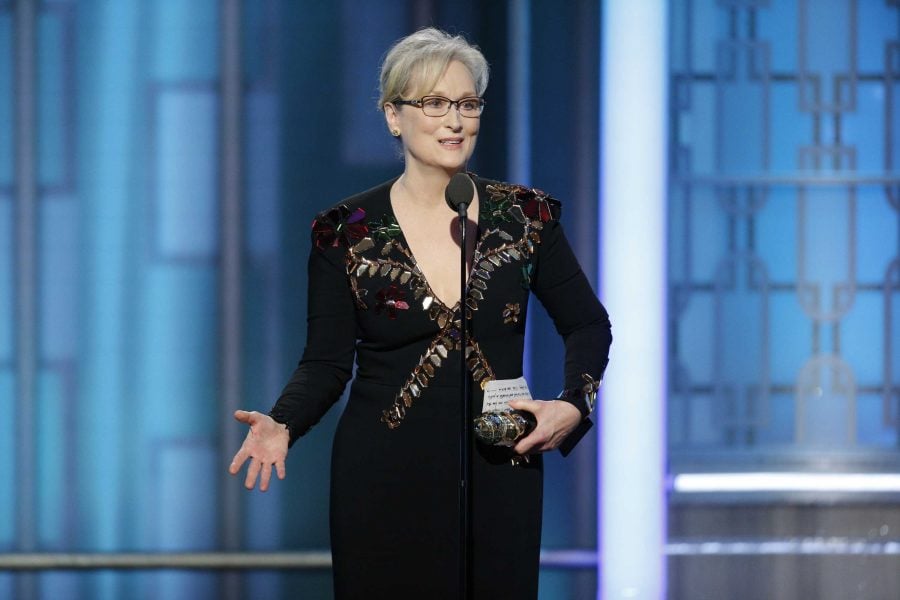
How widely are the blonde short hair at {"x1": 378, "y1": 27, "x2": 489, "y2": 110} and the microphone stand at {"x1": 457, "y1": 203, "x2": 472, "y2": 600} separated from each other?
225 mm

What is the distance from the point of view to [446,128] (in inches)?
69.7

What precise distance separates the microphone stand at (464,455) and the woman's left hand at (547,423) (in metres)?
0.09

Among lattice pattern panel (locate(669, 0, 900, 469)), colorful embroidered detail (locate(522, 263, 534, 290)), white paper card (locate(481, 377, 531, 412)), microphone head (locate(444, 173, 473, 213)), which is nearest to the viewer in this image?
microphone head (locate(444, 173, 473, 213))

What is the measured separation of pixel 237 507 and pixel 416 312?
2208 millimetres

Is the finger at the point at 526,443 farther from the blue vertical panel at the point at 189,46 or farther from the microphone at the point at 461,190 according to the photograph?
the blue vertical panel at the point at 189,46

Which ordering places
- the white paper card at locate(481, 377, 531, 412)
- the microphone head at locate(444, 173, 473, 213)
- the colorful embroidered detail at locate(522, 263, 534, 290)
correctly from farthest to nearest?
the colorful embroidered detail at locate(522, 263, 534, 290)
the white paper card at locate(481, 377, 531, 412)
the microphone head at locate(444, 173, 473, 213)

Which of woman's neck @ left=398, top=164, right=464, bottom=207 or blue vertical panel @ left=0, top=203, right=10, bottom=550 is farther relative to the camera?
blue vertical panel @ left=0, top=203, right=10, bottom=550

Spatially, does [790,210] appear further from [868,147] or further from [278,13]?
[278,13]

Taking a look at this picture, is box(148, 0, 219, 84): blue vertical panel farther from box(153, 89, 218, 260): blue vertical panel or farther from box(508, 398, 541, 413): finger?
box(508, 398, 541, 413): finger

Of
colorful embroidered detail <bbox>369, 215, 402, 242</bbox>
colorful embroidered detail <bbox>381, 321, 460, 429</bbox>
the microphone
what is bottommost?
colorful embroidered detail <bbox>381, 321, 460, 429</bbox>

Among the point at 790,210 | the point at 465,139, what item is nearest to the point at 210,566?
the point at 790,210

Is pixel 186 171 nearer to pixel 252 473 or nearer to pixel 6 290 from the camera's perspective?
pixel 6 290

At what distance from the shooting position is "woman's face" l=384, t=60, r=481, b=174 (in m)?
1.76

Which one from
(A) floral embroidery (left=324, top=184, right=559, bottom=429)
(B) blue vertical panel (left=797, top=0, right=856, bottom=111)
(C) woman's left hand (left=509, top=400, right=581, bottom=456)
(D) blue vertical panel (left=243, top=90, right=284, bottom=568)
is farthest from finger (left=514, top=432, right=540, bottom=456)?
(B) blue vertical panel (left=797, top=0, right=856, bottom=111)
